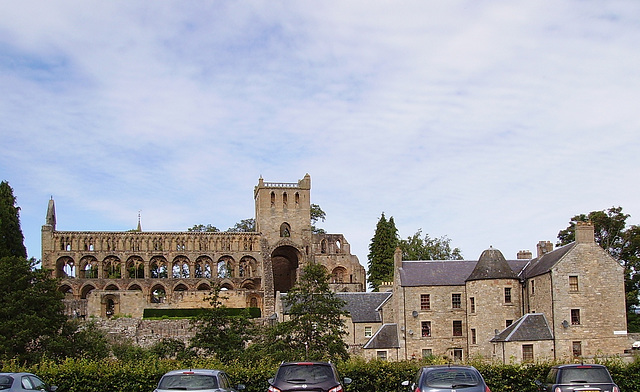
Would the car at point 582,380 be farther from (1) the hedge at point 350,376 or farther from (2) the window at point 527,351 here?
(2) the window at point 527,351

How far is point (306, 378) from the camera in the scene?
1781 cm

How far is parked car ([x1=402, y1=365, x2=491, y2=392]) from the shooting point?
16.8 m

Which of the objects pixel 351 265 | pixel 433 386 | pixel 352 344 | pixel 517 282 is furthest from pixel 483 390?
pixel 351 265

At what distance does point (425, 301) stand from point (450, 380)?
33.6m

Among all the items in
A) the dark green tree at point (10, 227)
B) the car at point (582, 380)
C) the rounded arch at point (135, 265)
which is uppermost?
the dark green tree at point (10, 227)

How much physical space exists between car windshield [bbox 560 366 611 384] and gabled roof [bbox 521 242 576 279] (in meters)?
26.3

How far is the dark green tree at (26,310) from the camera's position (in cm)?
3578

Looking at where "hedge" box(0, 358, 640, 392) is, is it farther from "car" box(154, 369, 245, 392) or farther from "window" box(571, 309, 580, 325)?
"window" box(571, 309, 580, 325)

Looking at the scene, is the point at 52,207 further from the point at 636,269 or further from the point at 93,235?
the point at 636,269

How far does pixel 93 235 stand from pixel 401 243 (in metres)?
32.4

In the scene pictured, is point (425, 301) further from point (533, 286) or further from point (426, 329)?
point (533, 286)

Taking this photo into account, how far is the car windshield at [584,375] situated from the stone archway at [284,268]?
61.3m

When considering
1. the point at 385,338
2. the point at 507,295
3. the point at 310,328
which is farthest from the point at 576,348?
the point at 310,328

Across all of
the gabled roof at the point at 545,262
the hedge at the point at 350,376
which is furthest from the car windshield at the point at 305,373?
the gabled roof at the point at 545,262
